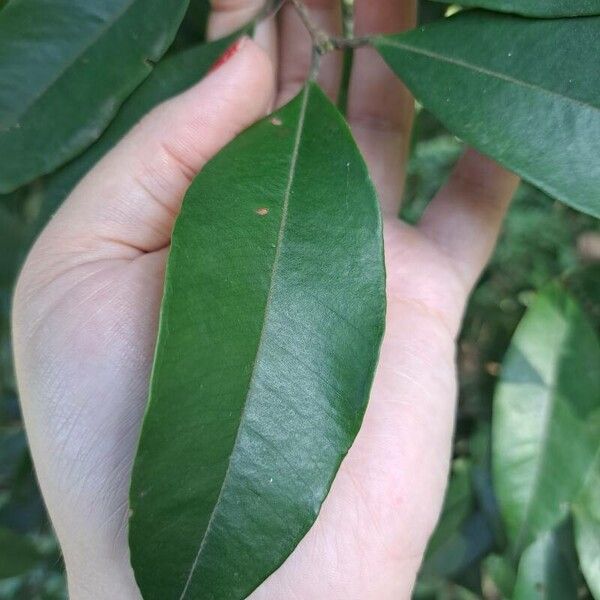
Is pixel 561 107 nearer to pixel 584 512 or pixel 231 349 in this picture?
pixel 231 349

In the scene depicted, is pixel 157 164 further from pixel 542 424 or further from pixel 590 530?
pixel 590 530

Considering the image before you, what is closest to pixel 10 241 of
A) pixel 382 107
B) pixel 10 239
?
pixel 10 239

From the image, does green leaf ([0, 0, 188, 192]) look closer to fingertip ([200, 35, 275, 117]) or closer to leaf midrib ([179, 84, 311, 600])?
fingertip ([200, 35, 275, 117])

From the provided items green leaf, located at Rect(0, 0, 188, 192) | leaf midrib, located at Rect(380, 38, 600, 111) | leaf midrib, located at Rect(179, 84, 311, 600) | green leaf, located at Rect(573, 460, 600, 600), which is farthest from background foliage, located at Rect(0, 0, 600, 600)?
leaf midrib, located at Rect(179, 84, 311, 600)

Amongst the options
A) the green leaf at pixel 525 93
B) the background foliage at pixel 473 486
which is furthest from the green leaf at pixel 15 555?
the green leaf at pixel 525 93

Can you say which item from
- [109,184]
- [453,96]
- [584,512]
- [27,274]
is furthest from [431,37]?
[584,512]

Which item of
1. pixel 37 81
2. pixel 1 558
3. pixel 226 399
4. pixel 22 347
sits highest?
pixel 37 81
